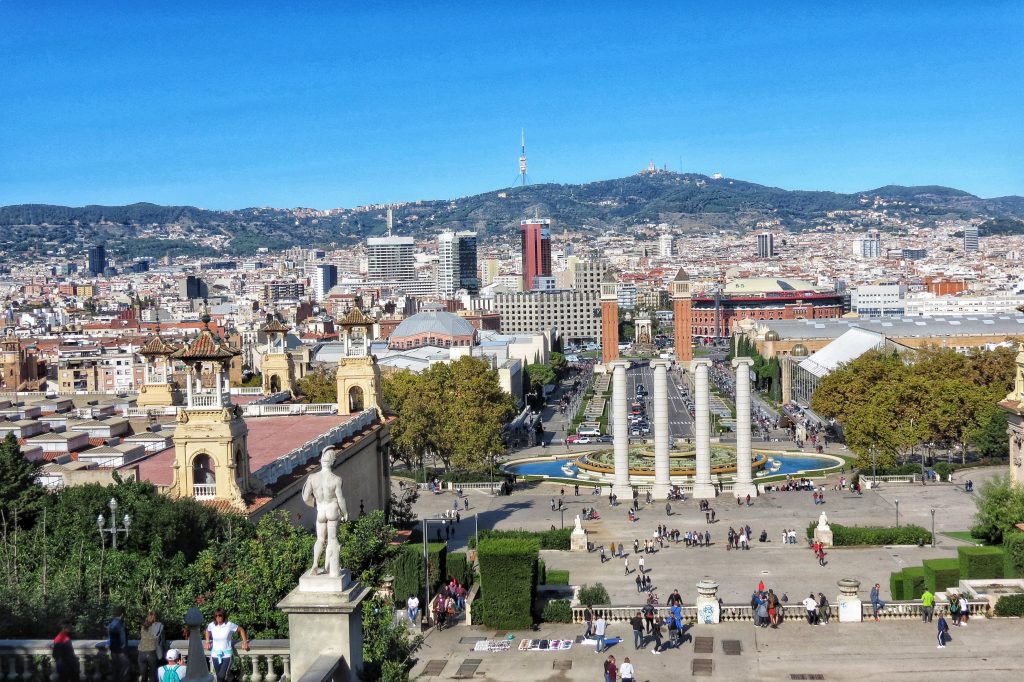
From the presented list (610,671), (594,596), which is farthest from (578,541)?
(610,671)

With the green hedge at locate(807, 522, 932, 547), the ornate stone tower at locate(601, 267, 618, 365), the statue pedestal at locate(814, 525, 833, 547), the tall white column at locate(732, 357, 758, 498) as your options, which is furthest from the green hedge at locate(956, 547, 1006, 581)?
the ornate stone tower at locate(601, 267, 618, 365)

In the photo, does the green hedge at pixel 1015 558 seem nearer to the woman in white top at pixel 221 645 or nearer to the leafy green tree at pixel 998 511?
the leafy green tree at pixel 998 511

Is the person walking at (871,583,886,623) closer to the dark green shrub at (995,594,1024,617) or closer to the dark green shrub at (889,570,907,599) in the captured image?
the dark green shrub at (889,570,907,599)

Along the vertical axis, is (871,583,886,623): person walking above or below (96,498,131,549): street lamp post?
below

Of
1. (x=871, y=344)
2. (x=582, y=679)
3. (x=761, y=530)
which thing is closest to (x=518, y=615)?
(x=582, y=679)

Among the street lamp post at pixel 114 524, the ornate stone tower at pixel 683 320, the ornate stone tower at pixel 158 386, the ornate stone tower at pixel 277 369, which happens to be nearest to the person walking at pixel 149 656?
the street lamp post at pixel 114 524

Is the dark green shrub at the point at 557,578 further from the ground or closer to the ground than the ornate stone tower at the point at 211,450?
closer to the ground
